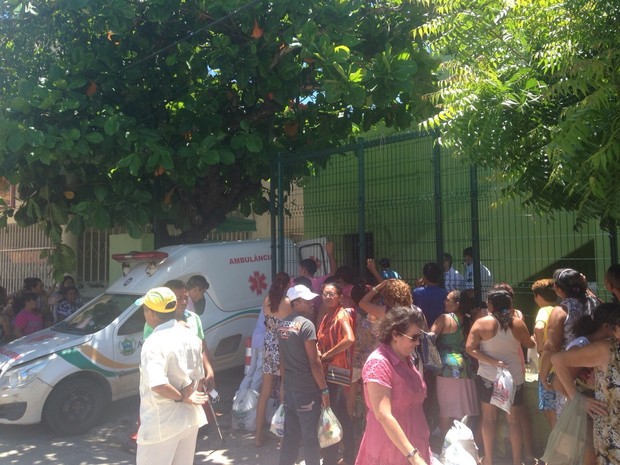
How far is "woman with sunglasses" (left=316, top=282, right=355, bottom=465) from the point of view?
5406 millimetres

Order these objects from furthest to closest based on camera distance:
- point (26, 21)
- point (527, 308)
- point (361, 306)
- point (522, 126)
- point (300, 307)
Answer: point (527, 308), point (26, 21), point (361, 306), point (300, 307), point (522, 126)

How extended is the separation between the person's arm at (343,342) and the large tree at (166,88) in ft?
9.87

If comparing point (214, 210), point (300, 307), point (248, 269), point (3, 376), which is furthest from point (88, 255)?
point (300, 307)

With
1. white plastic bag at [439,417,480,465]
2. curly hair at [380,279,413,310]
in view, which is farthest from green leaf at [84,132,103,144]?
white plastic bag at [439,417,480,465]

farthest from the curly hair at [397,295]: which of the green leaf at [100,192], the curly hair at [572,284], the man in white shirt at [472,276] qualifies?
the green leaf at [100,192]

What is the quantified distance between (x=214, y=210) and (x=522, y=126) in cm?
664

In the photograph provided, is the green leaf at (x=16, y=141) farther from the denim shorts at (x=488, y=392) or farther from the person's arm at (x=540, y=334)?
the person's arm at (x=540, y=334)

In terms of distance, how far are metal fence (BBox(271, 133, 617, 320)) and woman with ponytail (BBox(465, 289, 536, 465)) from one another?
161 cm

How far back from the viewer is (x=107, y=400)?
741 cm

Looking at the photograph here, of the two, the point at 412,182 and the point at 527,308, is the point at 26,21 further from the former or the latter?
the point at 527,308

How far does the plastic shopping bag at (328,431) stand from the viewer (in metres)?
4.84

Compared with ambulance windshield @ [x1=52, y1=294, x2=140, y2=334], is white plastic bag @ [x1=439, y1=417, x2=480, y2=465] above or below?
below

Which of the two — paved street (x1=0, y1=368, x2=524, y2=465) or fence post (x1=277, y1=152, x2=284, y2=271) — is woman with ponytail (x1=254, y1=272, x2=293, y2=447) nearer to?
paved street (x1=0, y1=368, x2=524, y2=465)

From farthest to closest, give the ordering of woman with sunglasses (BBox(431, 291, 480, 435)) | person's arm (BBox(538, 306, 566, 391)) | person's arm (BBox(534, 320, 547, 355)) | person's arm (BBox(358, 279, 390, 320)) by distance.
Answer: person's arm (BBox(358, 279, 390, 320)) < woman with sunglasses (BBox(431, 291, 480, 435)) < person's arm (BBox(534, 320, 547, 355)) < person's arm (BBox(538, 306, 566, 391))
